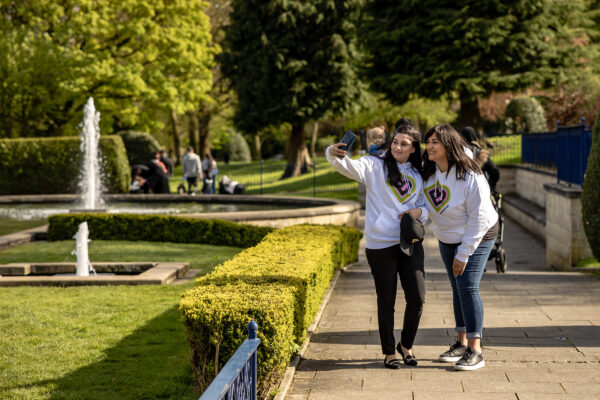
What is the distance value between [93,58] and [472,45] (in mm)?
16383

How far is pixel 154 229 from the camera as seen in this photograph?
14.7 m

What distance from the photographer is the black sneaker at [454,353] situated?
18.8ft

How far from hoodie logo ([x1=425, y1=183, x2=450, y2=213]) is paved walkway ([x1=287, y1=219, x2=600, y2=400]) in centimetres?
123

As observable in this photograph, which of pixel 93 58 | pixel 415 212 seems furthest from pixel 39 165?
pixel 415 212

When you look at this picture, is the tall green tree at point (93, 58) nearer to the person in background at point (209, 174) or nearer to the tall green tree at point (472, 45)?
the person in background at point (209, 174)

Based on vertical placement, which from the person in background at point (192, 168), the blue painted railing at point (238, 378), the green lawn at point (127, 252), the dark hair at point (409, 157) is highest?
the dark hair at point (409, 157)

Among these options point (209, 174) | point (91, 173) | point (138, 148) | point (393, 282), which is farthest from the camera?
point (138, 148)

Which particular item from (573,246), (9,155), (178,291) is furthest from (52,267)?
(9,155)

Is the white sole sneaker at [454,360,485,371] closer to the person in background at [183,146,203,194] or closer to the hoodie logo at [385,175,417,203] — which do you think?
the hoodie logo at [385,175,417,203]

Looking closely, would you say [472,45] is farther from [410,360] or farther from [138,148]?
[410,360]

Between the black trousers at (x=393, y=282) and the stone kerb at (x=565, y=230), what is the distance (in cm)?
658

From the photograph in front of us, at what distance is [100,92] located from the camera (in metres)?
34.2

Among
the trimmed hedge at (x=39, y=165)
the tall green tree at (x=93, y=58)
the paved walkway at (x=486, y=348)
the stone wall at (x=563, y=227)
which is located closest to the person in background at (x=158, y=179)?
the trimmed hedge at (x=39, y=165)

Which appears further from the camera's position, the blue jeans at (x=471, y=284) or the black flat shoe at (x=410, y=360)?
the black flat shoe at (x=410, y=360)
